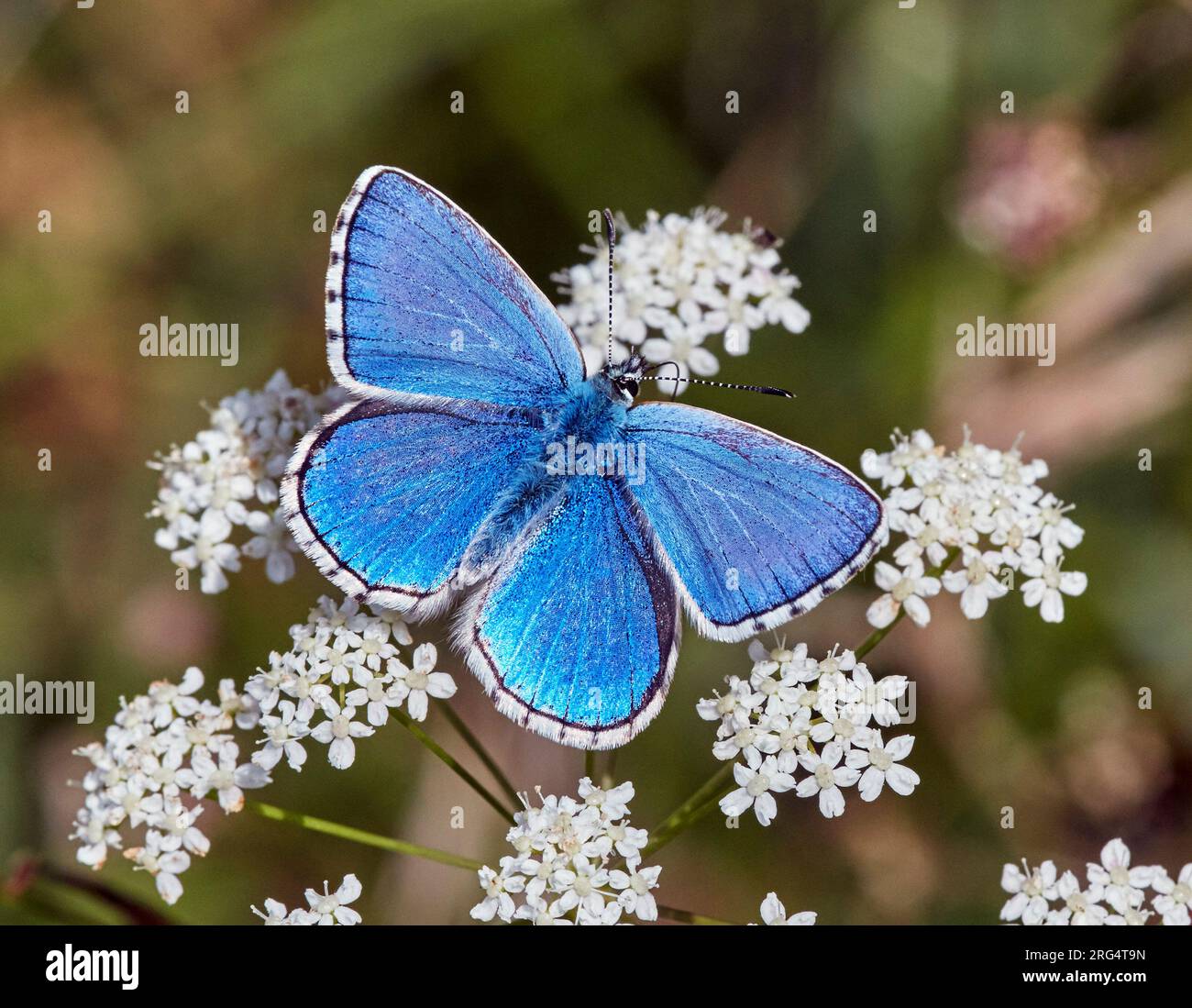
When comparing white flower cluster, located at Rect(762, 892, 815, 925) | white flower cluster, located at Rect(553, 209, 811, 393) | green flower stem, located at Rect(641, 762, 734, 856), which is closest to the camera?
white flower cluster, located at Rect(762, 892, 815, 925)

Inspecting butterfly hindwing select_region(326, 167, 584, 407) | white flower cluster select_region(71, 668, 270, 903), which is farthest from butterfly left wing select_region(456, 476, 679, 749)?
white flower cluster select_region(71, 668, 270, 903)

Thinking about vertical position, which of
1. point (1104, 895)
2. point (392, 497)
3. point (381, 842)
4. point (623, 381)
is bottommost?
point (1104, 895)

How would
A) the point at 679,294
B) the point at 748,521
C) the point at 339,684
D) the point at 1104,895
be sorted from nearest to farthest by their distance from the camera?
the point at 748,521, the point at 1104,895, the point at 339,684, the point at 679,294

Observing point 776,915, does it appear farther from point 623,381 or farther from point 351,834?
point 623,381

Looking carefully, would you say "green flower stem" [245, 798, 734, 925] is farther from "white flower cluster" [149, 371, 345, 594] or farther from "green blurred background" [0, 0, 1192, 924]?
"green blurred background" [0, 0, 1192, 924]

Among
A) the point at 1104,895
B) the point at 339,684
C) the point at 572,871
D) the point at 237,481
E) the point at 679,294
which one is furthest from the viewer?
the point at 679,294

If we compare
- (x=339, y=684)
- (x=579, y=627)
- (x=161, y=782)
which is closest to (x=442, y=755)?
(x=339, y=684)
